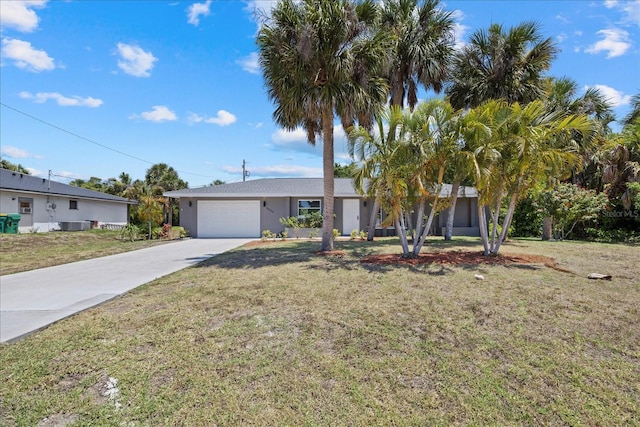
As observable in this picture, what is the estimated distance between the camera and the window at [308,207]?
18688 millimetres

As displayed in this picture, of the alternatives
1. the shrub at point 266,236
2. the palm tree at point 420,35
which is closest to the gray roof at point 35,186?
the shrub at point 266,236

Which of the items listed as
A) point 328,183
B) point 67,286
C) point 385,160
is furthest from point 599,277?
point 67,286

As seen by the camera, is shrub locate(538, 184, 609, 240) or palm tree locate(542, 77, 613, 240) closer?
shrub locate(538, 184, 609, 240)

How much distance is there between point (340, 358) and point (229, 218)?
16.6m

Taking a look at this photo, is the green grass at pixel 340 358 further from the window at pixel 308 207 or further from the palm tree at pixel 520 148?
the window at pixel 308 207

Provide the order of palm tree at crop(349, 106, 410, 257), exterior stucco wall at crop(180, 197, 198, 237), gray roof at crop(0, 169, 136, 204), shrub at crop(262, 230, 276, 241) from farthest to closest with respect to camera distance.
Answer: exterior stucco wall at crop(180, 197, 198, 237), gray roof at crop(0, 169, 136, 204), shrub at crop(262, 230, 276, 241), palm tree at crop(349, 106, 410, 257)

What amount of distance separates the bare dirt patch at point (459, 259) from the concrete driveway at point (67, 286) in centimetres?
534

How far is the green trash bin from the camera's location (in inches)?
669

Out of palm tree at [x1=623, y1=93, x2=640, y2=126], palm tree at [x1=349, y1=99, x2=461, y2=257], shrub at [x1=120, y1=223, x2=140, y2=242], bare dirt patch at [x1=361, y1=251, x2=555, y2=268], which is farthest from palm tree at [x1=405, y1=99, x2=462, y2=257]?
palm tree at [x1=623, y1=93, x2=640, y2=126]

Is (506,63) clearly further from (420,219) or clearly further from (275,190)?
(275,190)

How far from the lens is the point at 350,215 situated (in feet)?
61.6

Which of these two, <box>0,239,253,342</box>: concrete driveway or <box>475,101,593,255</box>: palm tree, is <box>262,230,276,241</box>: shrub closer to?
<box>0,239,253,342</box>: concrete driveway

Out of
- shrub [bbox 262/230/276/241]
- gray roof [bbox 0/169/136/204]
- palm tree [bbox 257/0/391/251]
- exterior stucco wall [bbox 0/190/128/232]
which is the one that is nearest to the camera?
palm tree [bbox 257/0/391/251]

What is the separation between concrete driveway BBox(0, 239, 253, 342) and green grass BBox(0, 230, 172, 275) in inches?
41.2
